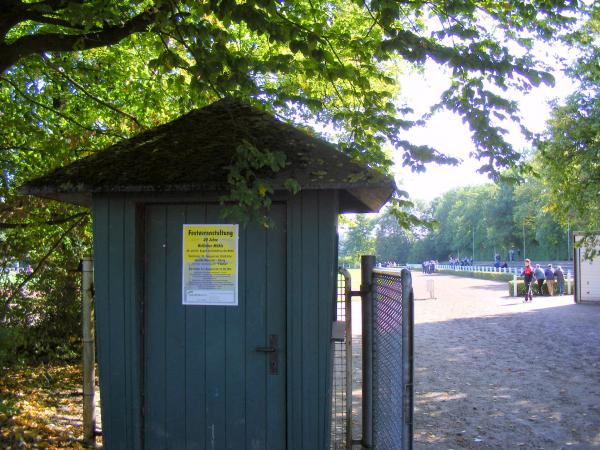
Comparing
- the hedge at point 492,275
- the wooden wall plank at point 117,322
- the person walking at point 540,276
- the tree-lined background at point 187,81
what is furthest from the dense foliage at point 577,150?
the hedge at point 492,275

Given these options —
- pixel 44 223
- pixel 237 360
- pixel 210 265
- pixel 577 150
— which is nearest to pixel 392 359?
pixel 237 360

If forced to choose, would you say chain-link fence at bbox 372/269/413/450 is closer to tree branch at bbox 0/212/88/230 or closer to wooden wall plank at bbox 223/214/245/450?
wooden wall plank at bbox 223/214/245/450

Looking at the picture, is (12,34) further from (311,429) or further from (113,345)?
(311,429)

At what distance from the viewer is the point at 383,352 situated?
4594 millimetres

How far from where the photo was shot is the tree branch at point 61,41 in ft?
19.1

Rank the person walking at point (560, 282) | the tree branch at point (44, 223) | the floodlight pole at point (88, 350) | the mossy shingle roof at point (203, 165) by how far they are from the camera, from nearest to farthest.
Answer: the mossy shingle roof at point (203, 165) < the floodlight pole at point (88, 350) < the tree branch at point (44, 223) < the person walking at point (560, 282)

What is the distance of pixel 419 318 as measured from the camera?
1897cm

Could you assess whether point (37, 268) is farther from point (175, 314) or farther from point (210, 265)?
point (210, 265)

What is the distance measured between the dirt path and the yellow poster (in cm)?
310

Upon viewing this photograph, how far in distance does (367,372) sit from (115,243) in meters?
2.43

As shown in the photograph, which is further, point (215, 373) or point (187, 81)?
point (187, 81)

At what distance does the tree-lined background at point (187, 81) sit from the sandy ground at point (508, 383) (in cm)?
244

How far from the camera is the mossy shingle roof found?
14.0 ft

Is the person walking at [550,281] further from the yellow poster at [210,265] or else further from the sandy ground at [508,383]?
the yellow poster at [210,265]
